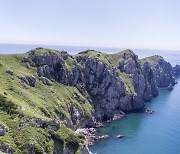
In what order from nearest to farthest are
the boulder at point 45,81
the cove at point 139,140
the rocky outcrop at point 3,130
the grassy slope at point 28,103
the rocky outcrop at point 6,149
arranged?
the rocky outcrop at point 6,149
the rocky outcrop at point 3,130
the grassy slope at point 28,103
the cove at point 139,140
the boulder at point 45,81

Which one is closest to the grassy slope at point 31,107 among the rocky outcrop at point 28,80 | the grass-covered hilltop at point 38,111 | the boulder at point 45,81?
the grass-covered hilltop at point 38,111

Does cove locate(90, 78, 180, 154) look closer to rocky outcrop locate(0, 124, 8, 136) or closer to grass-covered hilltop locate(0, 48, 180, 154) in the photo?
grass-covered hilltop locate(0, 48, 180, 154)

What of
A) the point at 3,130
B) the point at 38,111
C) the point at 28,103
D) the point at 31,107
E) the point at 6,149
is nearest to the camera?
the point at 6,149

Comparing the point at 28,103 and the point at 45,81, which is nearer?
the point at 28,103

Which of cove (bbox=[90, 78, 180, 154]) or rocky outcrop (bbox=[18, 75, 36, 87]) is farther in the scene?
rocky outcrop (bbox=[18, 75, 36, 87])

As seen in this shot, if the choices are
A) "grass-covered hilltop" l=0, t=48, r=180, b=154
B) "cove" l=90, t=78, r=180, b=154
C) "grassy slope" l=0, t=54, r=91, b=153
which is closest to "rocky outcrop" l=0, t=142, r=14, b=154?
"grass-covered hilltop" l=0, t=48, r=180, b=154

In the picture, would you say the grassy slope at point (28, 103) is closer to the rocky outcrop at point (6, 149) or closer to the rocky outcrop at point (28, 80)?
the rocky outcrop at point (6, 149)

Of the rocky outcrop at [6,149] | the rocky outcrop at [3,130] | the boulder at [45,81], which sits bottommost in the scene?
the rocky outcrop at [6,149]

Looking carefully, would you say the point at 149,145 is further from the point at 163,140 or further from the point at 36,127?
the point at 36,127

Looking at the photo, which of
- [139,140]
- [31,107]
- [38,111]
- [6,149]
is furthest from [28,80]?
[139,140]

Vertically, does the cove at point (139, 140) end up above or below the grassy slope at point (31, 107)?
below

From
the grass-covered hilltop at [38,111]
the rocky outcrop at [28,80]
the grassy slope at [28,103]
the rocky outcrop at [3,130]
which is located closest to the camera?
the rocky outcrop at [3,130]

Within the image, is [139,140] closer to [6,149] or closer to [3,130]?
[3,130]
